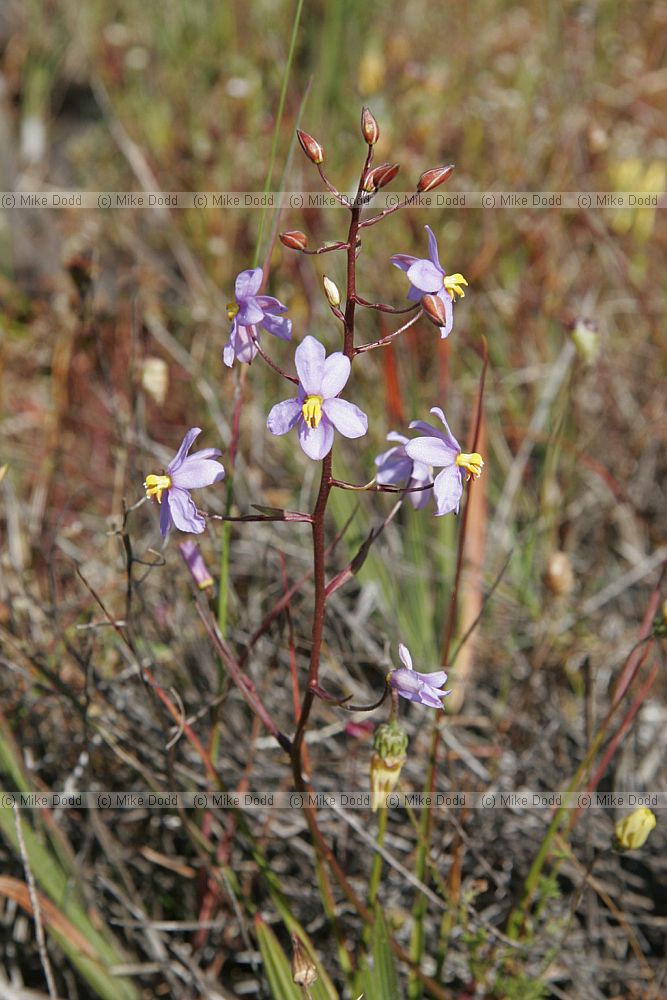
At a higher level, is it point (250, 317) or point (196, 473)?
point (250, 317)

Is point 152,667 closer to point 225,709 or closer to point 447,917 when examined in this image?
point 225,709

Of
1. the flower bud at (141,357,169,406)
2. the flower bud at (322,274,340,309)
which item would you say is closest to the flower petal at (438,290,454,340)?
the flower bud at (322,274,340,309)

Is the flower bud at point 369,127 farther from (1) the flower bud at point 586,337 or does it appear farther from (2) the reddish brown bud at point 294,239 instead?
(1) the flower bud at point 586,337

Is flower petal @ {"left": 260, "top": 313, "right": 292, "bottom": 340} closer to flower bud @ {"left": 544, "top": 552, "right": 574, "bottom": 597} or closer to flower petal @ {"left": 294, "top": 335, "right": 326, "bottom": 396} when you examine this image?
flower petal @ {"left": 294, "top": 335, "right": 326, "bottom": 396}

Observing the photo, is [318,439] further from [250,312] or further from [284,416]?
[250,312]

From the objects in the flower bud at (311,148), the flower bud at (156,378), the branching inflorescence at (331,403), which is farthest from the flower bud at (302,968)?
the flower bud at (156,378)

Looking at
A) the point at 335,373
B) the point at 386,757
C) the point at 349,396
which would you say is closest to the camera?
the point at 335,373

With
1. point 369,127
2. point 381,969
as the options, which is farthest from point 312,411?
A: point 381,969
